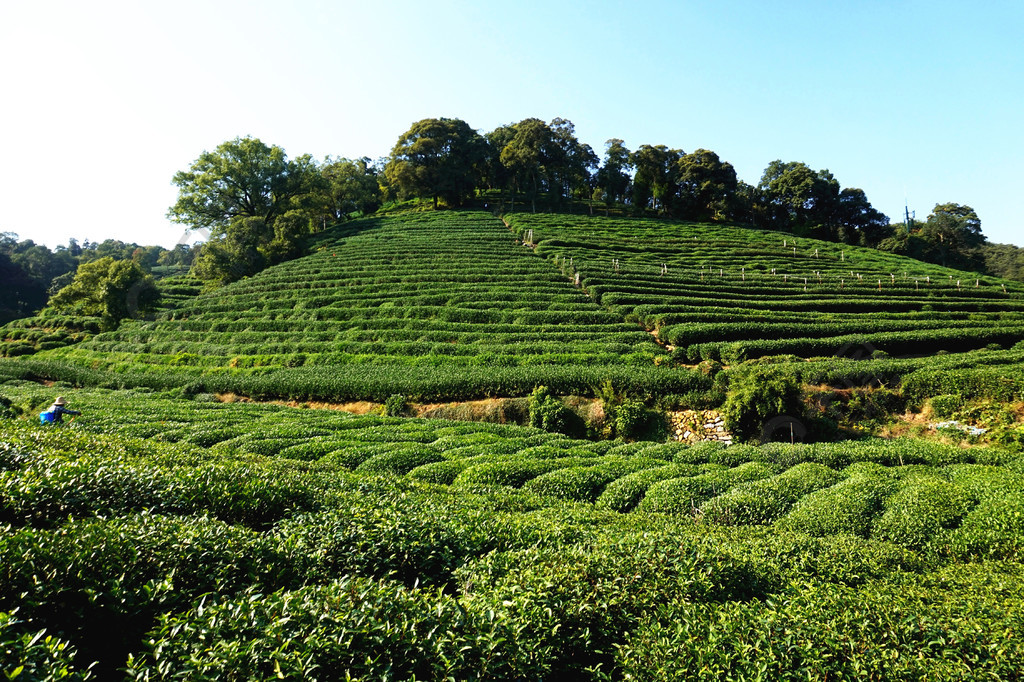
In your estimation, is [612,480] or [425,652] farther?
[612,480]

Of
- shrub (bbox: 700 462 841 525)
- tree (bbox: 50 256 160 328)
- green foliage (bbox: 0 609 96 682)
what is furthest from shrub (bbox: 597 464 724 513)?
tree (bbox: 50 256 160 328)

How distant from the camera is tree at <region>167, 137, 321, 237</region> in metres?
62.6

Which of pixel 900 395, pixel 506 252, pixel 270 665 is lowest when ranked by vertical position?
pixel 900 395

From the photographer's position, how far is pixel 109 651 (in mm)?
4984

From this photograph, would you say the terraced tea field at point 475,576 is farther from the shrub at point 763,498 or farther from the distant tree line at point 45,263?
the distant tree line at point 45,263

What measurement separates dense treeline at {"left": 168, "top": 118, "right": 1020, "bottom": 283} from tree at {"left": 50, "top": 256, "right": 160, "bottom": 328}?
15.3 m

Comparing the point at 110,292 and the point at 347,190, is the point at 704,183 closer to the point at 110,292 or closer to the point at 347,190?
the point at 347,190

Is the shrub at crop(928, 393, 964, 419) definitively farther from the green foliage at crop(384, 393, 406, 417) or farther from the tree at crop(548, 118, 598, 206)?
the tree at crop(548, 118, 598, 206)

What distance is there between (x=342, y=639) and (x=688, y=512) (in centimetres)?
895

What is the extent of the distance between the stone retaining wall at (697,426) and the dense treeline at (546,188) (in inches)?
2049

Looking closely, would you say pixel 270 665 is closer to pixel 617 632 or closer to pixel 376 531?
pixel 376 531

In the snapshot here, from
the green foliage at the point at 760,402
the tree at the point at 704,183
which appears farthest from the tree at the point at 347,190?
the green foliage at the point at 760,402

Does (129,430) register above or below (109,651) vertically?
below

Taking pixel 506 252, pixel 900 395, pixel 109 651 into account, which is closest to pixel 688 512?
pixel 109 651
